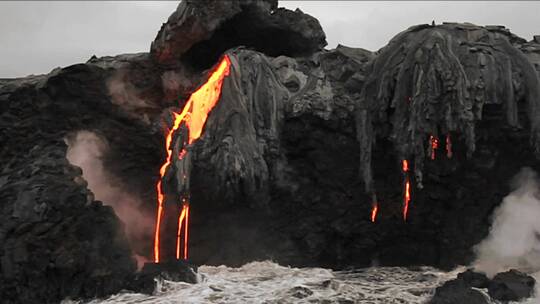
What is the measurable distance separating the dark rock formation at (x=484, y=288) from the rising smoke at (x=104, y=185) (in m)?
6.22

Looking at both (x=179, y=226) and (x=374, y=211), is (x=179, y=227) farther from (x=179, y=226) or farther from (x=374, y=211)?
(x=374, y=211)

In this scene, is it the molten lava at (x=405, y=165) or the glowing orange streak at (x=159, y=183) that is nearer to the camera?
the molten lava at (x=405, y=165)

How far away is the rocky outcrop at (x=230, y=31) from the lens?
1288 centimetres

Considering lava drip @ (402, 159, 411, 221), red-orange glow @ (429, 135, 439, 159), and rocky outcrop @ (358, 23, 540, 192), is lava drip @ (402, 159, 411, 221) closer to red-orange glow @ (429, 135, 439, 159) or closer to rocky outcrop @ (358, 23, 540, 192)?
rocky outcrop @ (358, 23, 540, 192)

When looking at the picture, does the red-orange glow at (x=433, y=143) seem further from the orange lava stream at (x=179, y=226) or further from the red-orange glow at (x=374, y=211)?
the orange lava stream at (x=179, y=226)

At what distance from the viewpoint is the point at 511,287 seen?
968 cm

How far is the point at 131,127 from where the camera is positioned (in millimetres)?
13617

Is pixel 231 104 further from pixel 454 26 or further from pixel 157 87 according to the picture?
A: pixel 454 26

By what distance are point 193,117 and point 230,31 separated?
262 cm

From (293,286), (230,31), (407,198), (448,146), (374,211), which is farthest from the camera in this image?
(230,31)

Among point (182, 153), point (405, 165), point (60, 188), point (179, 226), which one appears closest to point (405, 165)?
point (405, 165)

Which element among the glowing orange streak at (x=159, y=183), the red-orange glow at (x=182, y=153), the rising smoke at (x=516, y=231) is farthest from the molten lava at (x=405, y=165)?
the glowing orange streak at (x=159, y=183)

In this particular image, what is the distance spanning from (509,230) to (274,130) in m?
5.09

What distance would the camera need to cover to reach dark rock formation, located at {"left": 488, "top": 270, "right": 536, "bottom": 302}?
9438mm
